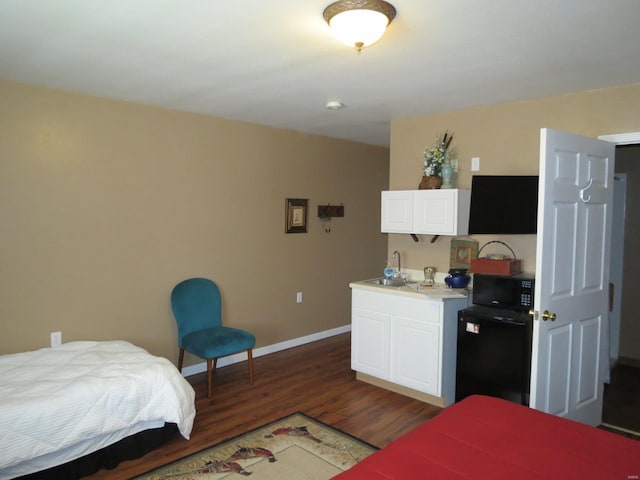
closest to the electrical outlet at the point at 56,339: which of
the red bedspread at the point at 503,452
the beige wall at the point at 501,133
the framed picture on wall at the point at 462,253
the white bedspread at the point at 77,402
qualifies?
the white bedspread at the point at 77,402

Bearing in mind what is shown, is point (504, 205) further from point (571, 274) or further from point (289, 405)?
point (289, 405)

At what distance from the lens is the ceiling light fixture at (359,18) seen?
1.91 m

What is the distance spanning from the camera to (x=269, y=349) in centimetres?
487

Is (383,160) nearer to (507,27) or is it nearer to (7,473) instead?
(507,27)

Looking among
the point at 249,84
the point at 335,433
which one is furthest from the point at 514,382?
the point at 249,84

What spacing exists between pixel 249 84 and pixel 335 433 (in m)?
2.48

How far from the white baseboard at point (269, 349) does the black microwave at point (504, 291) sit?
237 centimetres

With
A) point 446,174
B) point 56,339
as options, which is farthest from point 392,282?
point 56,339

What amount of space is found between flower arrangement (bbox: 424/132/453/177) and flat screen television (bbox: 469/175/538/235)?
499 millimetres

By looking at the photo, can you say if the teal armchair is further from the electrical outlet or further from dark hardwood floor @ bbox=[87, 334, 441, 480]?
the electrical outlet

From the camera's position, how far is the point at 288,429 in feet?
10.2

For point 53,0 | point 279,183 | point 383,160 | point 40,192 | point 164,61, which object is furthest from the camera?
point 383,160

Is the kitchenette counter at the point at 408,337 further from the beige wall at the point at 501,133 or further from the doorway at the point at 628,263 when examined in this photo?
the doorway at the point at 628,263

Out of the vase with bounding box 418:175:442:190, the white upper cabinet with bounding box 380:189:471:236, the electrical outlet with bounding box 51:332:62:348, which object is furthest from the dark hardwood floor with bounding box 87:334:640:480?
the vase with bounding box 418:175:442:190
